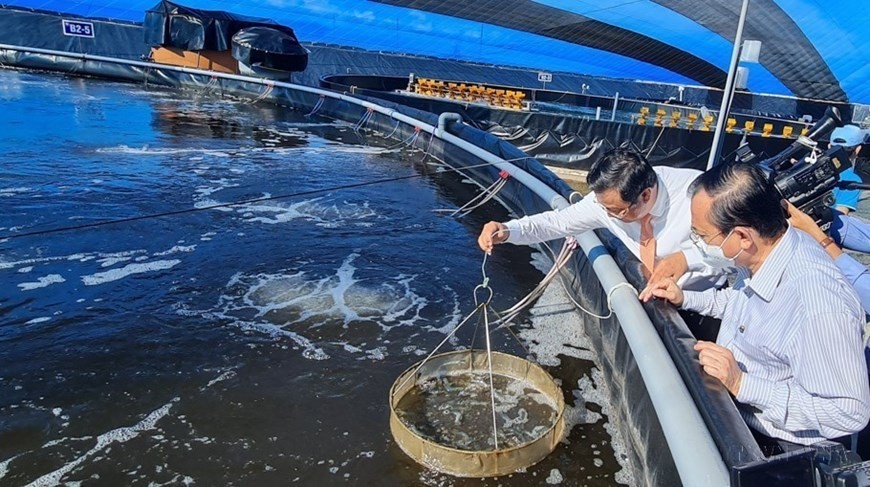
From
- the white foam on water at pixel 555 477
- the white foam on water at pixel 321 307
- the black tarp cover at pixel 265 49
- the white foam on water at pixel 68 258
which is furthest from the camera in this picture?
the black tarp cover at pixel 265 49

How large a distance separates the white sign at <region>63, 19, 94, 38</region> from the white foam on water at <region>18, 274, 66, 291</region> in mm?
16877

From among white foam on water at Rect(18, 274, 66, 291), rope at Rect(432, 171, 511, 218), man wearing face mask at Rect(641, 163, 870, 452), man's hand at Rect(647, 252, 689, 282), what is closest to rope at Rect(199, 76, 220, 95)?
rope at Rect(432, 171, 511, 218)

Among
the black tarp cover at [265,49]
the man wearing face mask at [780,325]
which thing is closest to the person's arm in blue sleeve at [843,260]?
the man wearing face mask at [780,325]

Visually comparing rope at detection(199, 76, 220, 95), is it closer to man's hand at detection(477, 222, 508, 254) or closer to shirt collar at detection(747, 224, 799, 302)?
man's hand at detection(477, 222, 508, 254)

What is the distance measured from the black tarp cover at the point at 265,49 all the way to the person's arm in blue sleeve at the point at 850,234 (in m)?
13.5

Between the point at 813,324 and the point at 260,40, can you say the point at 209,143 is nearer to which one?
the point at 260,40

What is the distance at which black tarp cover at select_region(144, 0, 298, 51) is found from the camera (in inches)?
585

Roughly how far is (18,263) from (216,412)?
2.51 metres

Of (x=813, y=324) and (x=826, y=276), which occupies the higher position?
(x=826, y=276)

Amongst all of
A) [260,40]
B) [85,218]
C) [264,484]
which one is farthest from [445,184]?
[260,40]

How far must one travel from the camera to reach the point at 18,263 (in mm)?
3986

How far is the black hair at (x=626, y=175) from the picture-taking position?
2.54 metres

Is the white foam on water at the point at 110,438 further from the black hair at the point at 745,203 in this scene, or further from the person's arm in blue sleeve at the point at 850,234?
the person's arm in blue sleeve at the point at 850,234

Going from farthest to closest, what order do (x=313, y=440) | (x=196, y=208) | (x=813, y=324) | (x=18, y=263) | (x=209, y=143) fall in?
(x=209, y=143)
(x=196, y=208)
(x=18, y=263)
(x=313, y=440)
(x=813, y=324)
